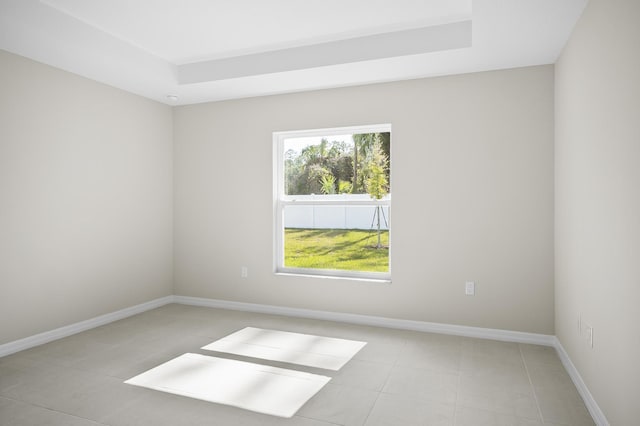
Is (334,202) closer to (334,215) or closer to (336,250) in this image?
(334,215)

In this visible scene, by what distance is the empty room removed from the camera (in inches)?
92.5

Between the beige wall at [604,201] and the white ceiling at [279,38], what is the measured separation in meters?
0.46

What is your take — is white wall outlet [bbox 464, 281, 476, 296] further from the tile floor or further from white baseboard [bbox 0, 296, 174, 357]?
white baseboard [bbox 0, 296, 174, 357]

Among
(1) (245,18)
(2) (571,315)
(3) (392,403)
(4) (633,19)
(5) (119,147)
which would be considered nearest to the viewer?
(4) (633,19)

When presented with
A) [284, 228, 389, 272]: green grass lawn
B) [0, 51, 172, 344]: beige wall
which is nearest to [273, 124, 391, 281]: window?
[284, 228, 389, 272]: green grass lawn

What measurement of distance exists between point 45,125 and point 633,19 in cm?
413

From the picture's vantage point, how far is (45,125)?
3488mm

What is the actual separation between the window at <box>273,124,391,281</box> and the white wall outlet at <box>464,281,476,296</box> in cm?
76

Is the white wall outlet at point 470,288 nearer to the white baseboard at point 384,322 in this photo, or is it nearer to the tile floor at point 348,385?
the white baseboard at point 384,322

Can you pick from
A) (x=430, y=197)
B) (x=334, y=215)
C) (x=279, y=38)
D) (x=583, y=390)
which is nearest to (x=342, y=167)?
(x=334, y=215)

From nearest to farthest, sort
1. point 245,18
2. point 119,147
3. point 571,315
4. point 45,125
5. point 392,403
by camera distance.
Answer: point 392,403, point 571,315, point 245,18, point 45,125, point 119,147

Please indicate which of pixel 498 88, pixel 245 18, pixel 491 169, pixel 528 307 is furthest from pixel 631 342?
pixel 245 18

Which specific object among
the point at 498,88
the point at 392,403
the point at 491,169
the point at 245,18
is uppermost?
the point at 245,18

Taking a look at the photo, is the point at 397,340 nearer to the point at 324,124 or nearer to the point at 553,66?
the point at 324,124
